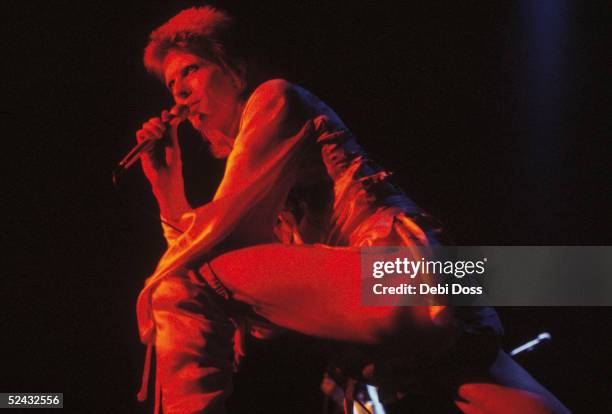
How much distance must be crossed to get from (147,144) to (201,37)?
383 millimetres

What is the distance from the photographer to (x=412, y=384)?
1.76m

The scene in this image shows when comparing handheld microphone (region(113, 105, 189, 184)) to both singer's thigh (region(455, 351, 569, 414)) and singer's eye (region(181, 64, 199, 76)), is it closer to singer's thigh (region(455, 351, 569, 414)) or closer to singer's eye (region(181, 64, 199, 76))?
singer's eye (region(181, 64, 199, 76))

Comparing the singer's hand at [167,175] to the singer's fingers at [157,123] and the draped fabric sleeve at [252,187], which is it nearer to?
the singer's fingers at [157,123]

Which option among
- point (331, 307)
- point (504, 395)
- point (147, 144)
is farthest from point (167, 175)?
point (504, 395)

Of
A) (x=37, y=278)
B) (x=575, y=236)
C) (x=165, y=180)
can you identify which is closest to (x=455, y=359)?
(x=575, y=236)

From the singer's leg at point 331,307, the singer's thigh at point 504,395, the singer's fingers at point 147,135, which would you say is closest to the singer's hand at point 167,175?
the singer's fingers at point 147,135

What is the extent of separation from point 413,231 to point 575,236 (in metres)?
0.85

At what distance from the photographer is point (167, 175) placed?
198cm

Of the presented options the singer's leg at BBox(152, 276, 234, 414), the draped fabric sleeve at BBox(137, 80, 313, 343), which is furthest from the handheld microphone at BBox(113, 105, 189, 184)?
the singer's leg at BBox(152, 276, 234, 414)

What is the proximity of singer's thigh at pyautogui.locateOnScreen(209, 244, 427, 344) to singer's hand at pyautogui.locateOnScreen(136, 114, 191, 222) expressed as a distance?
380 mm

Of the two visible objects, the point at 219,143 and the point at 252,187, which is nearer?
the point at 252,187

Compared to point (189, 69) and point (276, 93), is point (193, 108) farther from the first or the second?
point (276, 93)

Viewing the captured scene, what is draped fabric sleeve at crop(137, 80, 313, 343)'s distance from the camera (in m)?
1.70

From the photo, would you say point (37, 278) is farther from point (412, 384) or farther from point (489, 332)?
point (489, 332)
